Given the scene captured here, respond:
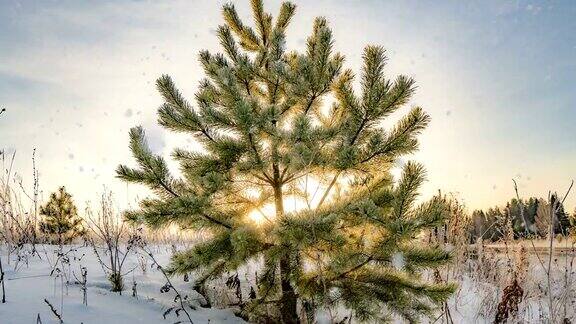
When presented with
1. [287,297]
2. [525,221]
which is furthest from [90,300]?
[525,221]

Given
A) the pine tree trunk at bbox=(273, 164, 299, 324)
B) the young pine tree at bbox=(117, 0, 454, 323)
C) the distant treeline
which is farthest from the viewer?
the pine tree trunk at bbox=(273, 164, 299, 324)

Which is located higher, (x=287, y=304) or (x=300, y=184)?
(x=300, y=184)

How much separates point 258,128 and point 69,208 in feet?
57.0

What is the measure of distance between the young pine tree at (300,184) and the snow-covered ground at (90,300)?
1.50 feet

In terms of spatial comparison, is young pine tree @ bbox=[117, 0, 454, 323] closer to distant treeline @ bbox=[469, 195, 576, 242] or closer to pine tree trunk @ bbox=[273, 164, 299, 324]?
pine tree trunk @ bbox=[273, 164, 299, 324]

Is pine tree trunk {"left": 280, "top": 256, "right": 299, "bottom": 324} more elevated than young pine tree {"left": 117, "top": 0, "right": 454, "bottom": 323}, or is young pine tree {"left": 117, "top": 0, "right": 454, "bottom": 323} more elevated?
young pine tree {"left": 117, "top": 0, "right": 454, "bottom": 323}

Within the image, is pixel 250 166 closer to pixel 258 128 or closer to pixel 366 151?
pixel 258 128

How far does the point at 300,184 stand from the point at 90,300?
82.2 inches

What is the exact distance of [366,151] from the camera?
3637 mm

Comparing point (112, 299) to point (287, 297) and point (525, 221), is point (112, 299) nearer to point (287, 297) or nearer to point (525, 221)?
point (287, 297)

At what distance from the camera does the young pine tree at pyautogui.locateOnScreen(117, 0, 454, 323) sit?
3.09 meters

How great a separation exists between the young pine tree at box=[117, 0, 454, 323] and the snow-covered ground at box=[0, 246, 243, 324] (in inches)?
18.0

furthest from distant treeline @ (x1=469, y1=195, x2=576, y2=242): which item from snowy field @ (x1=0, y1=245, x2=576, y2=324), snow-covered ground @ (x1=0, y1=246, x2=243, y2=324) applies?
snow-covered ground @ (x1=0, y1=246, x2=243, y2=324)

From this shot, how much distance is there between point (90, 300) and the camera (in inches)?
142
